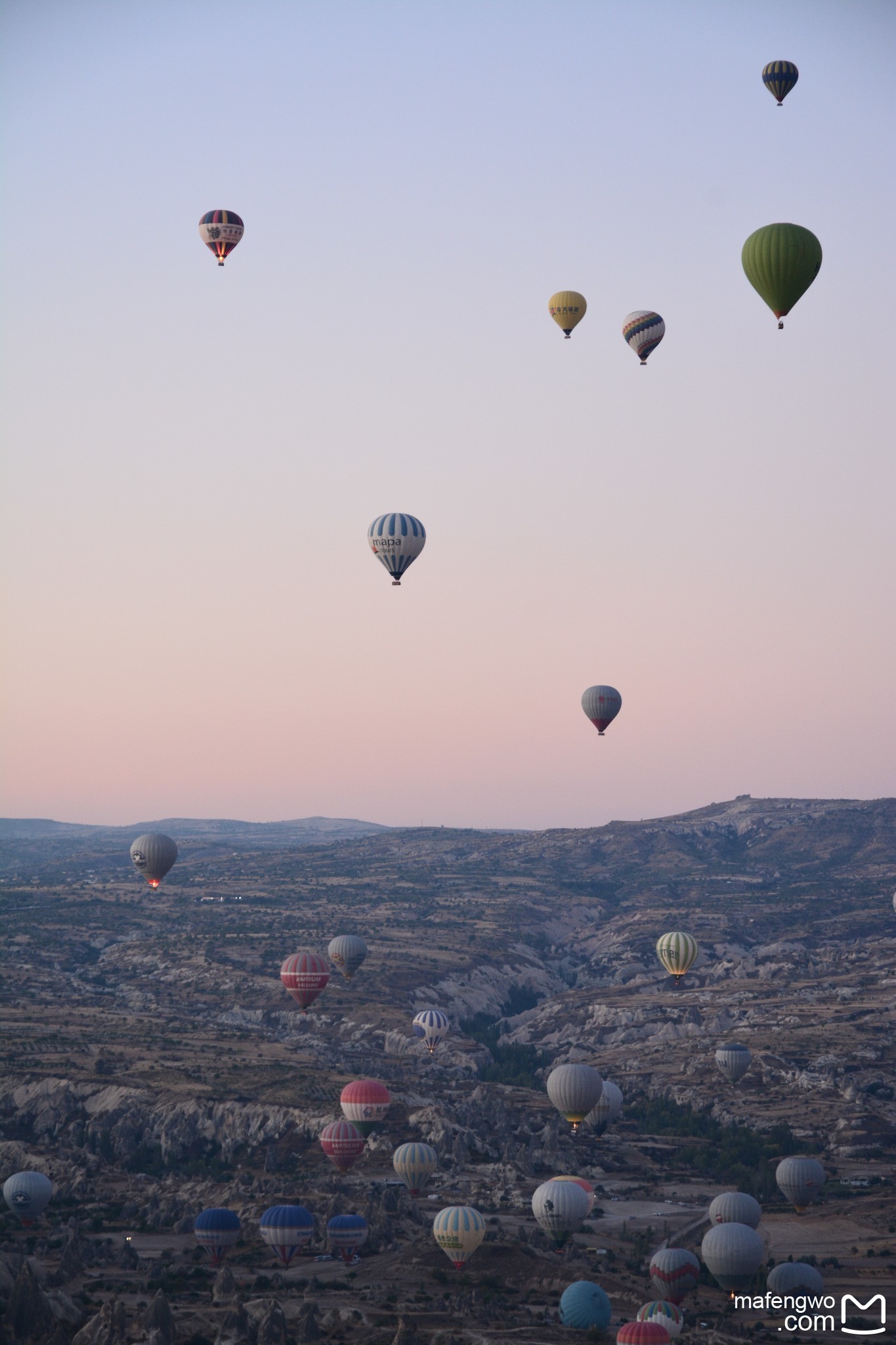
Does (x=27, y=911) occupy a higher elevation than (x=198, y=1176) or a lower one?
higher

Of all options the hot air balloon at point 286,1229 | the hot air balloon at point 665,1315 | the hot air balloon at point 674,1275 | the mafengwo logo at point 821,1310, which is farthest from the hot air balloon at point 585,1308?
the hot air balloon at point 286,1229

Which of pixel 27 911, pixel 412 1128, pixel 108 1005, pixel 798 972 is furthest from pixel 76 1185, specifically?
pixel 27 911

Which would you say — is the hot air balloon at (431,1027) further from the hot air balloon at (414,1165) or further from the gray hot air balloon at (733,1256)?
the gray hot air balloon at (733,1256)

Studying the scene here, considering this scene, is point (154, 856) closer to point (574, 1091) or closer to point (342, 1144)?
point (342, 1144)

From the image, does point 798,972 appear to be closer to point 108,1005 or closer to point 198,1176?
point 108,1005

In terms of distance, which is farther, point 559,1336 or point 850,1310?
point 850,1310

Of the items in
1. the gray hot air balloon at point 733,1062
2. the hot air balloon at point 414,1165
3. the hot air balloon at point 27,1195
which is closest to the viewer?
the hot air balloon at point 27,1195
